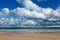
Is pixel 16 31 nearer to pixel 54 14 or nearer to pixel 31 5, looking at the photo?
pixel 31 5

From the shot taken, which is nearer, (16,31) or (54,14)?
(54,14)

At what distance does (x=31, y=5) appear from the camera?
→ 3.96 m

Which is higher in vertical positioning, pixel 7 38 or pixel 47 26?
pixel 47 26

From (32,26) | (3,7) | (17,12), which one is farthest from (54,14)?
(3,7)

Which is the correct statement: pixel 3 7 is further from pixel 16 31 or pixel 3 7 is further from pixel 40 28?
pixel 40 28

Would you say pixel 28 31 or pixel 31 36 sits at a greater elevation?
pixel 28 31

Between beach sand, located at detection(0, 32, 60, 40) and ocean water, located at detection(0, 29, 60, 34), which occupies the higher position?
ocean water, located at detection(0, 29, 60, 34)

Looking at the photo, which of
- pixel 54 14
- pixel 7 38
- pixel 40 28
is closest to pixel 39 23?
pixel 40 28

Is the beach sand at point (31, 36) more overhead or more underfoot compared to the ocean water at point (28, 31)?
more underfoot

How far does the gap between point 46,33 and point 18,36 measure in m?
0.65

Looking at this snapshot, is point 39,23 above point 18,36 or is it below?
above

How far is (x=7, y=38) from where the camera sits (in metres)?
4.03

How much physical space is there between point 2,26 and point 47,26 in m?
1.03

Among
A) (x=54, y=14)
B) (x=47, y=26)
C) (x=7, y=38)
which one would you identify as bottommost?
(x=7, y=38)
